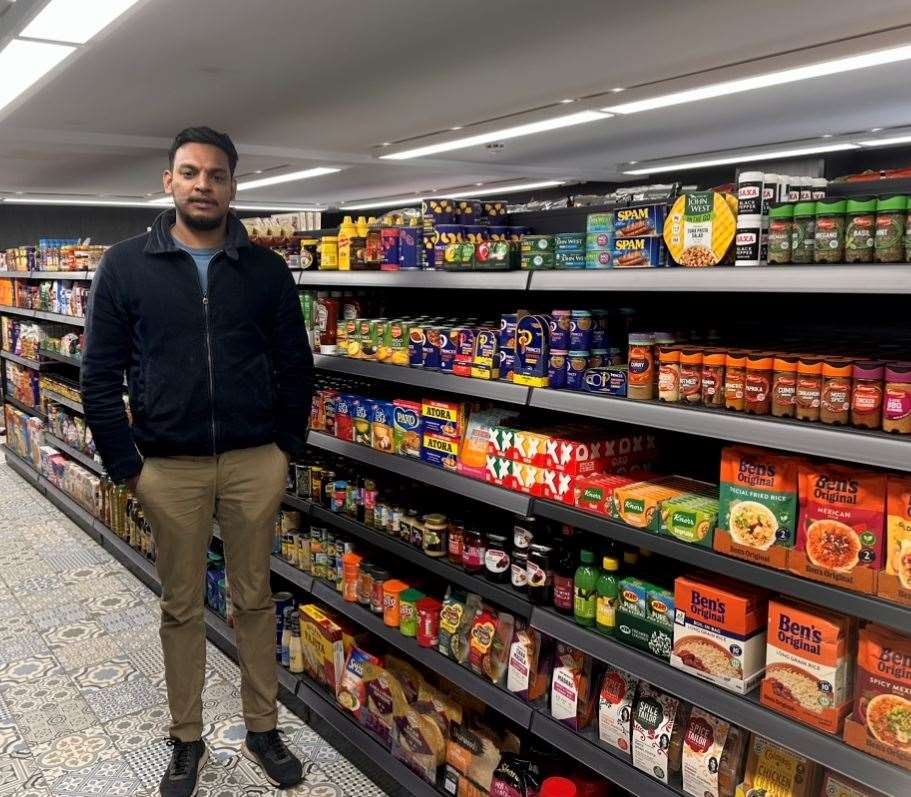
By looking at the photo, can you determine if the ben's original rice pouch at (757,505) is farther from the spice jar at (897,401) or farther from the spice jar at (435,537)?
the spice jar at (435,537)

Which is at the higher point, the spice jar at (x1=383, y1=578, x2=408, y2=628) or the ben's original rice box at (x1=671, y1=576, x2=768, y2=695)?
the ben's original rice box at (x1=671, y1=576, x2=768, y2=695)

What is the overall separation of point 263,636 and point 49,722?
110 cm

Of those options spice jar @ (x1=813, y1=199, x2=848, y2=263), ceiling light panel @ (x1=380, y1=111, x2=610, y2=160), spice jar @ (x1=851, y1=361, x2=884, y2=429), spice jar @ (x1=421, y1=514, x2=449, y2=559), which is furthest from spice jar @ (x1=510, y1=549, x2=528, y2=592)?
ceiling light panel @ (x1=380, y1=111, x2=610, y2=160)

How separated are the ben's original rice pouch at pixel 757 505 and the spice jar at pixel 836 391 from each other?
163mm

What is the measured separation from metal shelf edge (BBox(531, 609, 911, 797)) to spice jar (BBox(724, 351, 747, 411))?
0.67 m

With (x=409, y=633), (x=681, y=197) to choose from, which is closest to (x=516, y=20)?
(x=681, y=197)

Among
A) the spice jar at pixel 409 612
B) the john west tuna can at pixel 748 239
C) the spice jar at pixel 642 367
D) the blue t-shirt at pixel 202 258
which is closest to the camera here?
the john west tuna can at pixel 748 239

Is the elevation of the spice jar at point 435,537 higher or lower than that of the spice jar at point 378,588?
higher

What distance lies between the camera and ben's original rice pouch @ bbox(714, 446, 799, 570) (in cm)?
173

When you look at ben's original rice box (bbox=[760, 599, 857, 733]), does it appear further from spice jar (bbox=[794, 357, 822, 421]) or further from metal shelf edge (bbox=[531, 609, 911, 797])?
spice jar (bbox=[794, 357, 822, 421])

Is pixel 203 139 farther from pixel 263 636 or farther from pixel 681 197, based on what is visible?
pixel 263 636

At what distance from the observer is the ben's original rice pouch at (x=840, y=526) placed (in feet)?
5.23

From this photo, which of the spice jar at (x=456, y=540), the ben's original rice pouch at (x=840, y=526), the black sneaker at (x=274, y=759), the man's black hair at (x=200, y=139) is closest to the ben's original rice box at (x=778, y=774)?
the ben's original rice pouch at (x=840, y=526)

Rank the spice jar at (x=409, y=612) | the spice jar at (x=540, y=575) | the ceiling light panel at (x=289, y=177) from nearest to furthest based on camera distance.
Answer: the spice jar at (x=540, y=575), the spice jar at (x=409, y=612), the ceiling light panel at (x=289, y=177)
